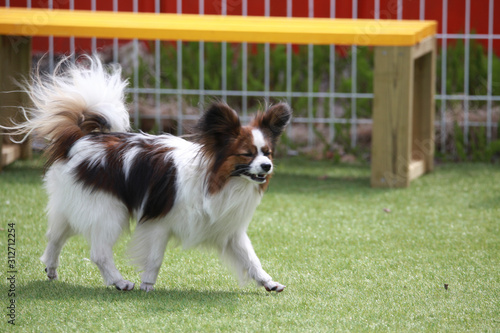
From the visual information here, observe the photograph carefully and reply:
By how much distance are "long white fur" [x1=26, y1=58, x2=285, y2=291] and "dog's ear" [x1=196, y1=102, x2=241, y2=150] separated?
0.32 ft

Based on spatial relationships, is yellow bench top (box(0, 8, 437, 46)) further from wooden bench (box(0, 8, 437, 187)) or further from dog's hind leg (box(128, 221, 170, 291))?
dog's hind leg (box(128, 221, 170, 291))

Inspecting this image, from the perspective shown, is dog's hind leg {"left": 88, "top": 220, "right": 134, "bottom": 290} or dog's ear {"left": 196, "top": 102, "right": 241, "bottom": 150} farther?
dog's hind leg {"left": 88, "top": 220, "right": 134, "bottom": 290}

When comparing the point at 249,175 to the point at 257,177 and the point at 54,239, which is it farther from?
the point at 54,239

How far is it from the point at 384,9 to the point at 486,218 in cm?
319

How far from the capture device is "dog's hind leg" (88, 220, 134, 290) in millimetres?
3344

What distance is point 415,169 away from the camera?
5945 mm

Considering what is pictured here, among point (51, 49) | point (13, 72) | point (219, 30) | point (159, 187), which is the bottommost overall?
point (159, 187)

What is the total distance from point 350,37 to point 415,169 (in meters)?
1.29

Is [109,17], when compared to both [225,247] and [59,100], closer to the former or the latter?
[59,100]

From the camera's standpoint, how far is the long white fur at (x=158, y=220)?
3.32 m

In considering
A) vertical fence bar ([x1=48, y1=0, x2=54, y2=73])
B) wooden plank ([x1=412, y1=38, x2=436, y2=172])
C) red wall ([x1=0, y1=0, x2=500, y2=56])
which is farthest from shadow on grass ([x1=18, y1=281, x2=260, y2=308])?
red wall ([x1=0, y1=0, x2=500, y2=56])

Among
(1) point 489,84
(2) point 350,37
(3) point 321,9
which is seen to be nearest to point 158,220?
(2) point 350,37

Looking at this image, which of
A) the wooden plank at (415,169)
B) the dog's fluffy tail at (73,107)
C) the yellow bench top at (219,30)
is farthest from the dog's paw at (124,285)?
the wooden plank at (415,169)

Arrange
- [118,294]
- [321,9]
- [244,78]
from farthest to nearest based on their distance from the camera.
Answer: [321,9]
[244,78]
[118,294]
